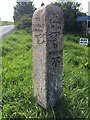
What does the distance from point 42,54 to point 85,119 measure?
114 centimetres

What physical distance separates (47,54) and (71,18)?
68.7ft

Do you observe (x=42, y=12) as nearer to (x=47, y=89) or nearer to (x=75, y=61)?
(x=47, y=89)

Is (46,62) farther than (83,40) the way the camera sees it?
No

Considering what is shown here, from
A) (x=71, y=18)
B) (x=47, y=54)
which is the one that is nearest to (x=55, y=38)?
(x=47, y=54)

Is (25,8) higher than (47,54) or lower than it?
higher

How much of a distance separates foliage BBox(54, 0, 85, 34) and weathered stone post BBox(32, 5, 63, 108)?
1953cm

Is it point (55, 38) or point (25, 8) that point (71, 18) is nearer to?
point (25, 8)

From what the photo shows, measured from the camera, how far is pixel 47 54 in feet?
11.4

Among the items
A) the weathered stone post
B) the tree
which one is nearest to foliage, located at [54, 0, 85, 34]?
the tree

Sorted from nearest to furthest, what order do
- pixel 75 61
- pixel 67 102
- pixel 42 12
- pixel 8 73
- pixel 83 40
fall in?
pixel 42 12 < pixel 67 102 < pixel 8 73 < pixel 75 61 < pixel 83 40

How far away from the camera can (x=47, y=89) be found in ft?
11.7

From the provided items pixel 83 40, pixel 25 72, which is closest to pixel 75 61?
pixel 25 72

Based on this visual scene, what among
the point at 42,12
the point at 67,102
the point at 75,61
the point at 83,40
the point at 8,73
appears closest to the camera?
the point at 42,12

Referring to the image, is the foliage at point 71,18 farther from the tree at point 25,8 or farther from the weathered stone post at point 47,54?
the weathered stone post at point 47,54
